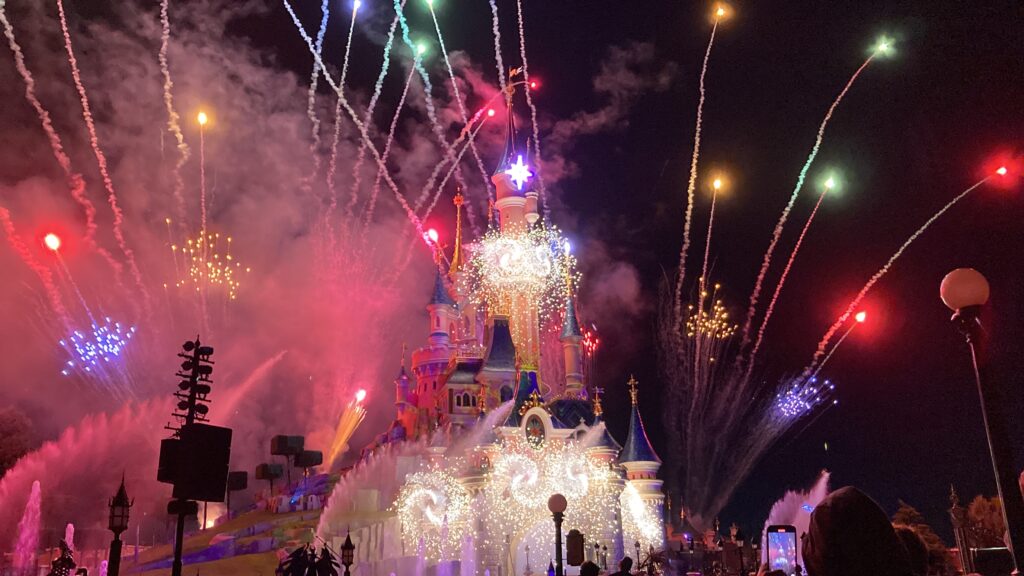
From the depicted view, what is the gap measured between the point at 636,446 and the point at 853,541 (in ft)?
150

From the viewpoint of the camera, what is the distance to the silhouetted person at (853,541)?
403cm

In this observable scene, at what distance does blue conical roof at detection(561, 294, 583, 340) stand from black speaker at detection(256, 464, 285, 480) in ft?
88.6

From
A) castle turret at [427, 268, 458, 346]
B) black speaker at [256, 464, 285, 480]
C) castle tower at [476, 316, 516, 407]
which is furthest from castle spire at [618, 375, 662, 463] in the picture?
black speaker at [256, 464, 285, 480]

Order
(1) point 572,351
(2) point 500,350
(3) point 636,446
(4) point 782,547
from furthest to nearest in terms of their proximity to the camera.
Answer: (1) point 572,351 < (2) point 500,350 < (3) point 636,446 < (4) point 782,547

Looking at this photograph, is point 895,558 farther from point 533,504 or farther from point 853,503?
point 533,504

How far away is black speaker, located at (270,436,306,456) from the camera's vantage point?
59938 millimetres

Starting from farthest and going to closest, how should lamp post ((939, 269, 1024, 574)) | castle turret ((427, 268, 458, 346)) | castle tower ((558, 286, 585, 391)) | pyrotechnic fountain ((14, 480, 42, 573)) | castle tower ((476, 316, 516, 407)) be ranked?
castle turret ((427, 268, 458, 346)) → castle tower ((558, 286, 585, 391)) → castle tower ((476, 316, 516, 407)) → pyrotechnic fountain ((14, 480, 42, 573)) → lamp post ((939, 269, 1024, 574))

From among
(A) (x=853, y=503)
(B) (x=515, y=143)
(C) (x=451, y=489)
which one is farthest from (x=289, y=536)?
(A) (x=853, y=503)

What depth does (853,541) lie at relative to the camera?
4059 millimetres

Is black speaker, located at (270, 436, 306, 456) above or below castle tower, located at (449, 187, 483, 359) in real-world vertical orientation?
below

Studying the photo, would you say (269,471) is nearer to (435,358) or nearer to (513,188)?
(435,358)

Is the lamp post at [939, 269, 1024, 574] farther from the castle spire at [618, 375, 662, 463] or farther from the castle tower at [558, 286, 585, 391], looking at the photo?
the castle tower at [558, 286, 585, 391]

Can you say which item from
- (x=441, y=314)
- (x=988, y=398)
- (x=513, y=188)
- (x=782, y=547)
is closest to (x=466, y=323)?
(x=441, y=314)

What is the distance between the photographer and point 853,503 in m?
4.13
